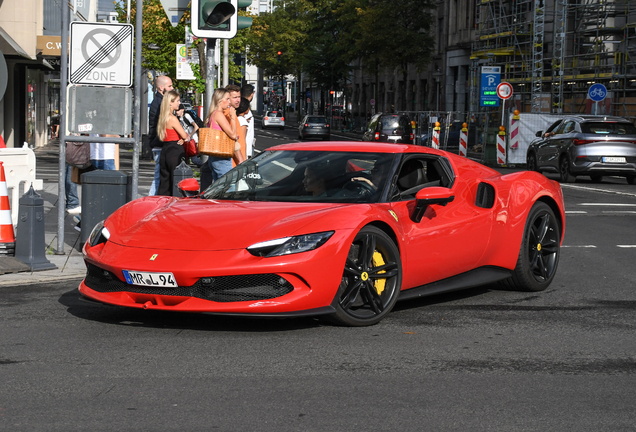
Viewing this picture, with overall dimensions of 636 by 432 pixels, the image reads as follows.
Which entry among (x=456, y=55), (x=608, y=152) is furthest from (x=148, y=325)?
(x=456, y=55)

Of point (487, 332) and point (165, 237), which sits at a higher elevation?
point (165, 237)

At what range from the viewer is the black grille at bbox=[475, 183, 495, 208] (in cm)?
754

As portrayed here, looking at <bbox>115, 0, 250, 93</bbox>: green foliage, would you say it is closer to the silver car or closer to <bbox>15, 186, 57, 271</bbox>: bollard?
the silver car

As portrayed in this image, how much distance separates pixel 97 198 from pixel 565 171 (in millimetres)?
17093

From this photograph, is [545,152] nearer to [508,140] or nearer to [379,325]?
[508,140]

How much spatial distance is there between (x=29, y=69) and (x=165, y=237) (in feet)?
102

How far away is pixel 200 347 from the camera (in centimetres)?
571

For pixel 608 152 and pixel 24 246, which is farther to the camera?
pixel 608 152

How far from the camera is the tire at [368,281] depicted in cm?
624

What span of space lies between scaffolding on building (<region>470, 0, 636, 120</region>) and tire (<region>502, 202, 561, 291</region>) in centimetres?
3016

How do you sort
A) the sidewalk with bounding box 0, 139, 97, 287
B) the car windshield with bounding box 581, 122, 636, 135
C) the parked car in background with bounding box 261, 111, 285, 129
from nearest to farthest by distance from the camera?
the sidewalk with bounding box 0, 139, 97, 287
the car windshield with bounding box 581, 122, 636, 135
the parked car in background with bounding box 261, 111, 285, 129

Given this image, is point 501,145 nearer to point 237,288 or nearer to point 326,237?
point 326,237

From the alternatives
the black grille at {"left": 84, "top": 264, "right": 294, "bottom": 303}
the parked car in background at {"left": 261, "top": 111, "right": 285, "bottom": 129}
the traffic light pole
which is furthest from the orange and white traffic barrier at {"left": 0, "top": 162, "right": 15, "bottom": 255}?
the parked car in background at {"left": 261, "top": 111, "right": 285, "bottom": 129}

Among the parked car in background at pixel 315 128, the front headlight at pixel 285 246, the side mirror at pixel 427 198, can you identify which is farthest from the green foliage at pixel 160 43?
the front headlight at pixel 285 246
